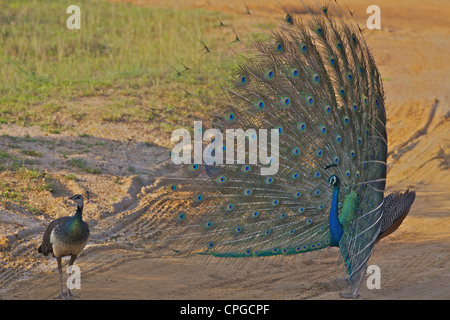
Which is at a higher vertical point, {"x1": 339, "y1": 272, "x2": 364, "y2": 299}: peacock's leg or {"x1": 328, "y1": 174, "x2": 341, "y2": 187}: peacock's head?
{"x1": 328, "y1": 174, "x2": 341, "y2": 187}: peacock's head

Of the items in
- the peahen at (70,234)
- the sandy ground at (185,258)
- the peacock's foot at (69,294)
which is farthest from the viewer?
the sandy ground at (185,258)

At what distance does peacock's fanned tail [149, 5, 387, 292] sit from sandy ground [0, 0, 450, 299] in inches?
15.2

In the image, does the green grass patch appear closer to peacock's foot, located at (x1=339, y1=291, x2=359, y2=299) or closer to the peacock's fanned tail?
the peacock's fanned tail

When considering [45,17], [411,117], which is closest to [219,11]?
[45,17]

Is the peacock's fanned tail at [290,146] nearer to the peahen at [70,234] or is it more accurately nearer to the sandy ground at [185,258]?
the sandy ground at [185,258]

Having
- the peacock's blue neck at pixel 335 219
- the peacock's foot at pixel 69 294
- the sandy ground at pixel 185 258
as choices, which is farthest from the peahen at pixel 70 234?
the peacock's blue neck at pixel 335 219

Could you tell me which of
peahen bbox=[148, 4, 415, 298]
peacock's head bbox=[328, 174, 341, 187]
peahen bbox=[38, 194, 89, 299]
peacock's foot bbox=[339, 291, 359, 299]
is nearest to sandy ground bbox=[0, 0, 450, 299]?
peacock's foot bbox=[339, 291, 359, 299]

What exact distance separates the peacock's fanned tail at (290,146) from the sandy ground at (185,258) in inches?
15.2

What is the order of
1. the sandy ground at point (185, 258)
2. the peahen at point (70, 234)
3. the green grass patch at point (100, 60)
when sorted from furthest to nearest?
the green grass patch at point (100, 60) < the sandy ground at point (185, 258) < the peahen at point (70, 234)

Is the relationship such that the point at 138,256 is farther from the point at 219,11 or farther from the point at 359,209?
the point at 219,11

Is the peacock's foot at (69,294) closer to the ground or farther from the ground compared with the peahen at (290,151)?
closer to the ground

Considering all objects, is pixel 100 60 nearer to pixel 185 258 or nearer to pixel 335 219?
pixel 185 258

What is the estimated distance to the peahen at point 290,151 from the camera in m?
6.51

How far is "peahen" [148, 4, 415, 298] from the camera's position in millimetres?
6512
